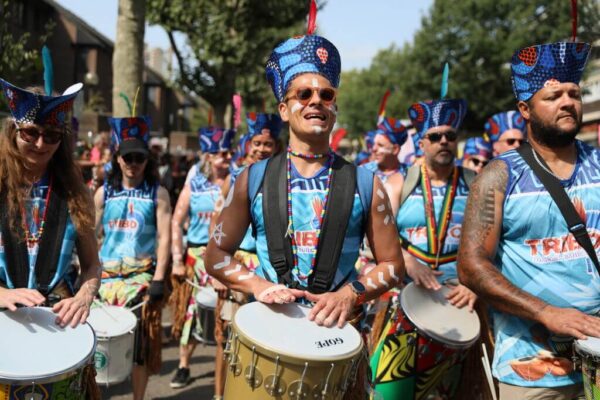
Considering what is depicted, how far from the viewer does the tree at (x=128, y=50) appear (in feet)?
26.5

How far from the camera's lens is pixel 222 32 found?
18.4m

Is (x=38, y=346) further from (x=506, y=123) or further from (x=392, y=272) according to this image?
(x=506, y=123)

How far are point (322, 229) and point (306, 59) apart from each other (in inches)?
31.8

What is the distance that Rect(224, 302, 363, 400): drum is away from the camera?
232 cm

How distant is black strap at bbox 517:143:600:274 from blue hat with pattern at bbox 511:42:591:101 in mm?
408

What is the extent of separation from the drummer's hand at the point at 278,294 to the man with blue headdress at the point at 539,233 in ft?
3.30

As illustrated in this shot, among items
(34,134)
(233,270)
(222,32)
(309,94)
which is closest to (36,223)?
(34,134)

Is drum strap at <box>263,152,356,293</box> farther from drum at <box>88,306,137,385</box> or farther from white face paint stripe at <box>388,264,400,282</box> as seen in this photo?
drum at <box>88,306,137,385</box>

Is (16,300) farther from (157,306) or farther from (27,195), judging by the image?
(157,306)

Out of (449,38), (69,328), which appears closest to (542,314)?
(69,328)

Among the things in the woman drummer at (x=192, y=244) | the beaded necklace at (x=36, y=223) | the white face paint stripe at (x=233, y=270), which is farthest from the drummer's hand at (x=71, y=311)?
the woman drummer at (x=192, y=244)

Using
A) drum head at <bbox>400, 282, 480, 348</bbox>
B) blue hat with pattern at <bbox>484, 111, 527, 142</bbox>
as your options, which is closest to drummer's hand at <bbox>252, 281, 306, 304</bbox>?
drum head at <bbox>400, 282, 480, 348</bbox>

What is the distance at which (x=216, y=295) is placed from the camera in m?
5.93

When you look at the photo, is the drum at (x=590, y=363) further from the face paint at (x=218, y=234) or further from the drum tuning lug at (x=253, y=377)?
the face paint at (x=218, y=234)
